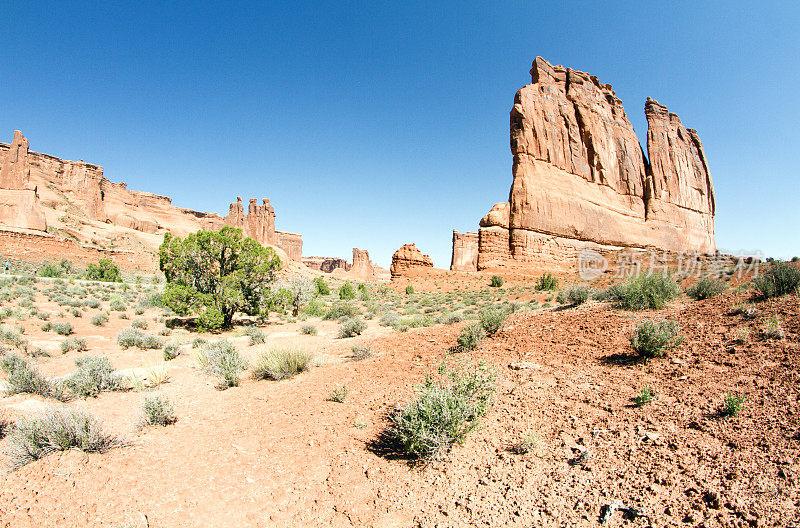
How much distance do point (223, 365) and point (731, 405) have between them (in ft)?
25.4

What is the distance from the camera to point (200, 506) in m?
3.12

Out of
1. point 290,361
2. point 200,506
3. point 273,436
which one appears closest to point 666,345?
point 273,436

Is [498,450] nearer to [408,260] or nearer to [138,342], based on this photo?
[138,342]

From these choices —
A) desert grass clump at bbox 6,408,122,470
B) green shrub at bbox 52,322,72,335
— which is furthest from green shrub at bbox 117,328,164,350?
desert grass clump at bbox 6,408,122,470

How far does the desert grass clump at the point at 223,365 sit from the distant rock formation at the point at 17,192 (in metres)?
56.8

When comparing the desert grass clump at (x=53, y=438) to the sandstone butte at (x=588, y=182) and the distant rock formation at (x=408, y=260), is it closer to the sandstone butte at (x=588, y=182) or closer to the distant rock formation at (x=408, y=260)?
the distant rock formation at (x=408, y=260)

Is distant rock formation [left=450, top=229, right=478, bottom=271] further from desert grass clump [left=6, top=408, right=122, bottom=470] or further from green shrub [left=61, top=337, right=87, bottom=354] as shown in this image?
desert grass clump [left=6, top=408, right=122, bottom=470]

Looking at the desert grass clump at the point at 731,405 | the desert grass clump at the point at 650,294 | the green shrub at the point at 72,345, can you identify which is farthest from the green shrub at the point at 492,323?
the green shrub at the point at 72,345

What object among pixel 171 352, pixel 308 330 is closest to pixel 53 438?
pixel 171 352

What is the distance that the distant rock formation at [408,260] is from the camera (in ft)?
122

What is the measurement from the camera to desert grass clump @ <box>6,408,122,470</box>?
3.55 meters

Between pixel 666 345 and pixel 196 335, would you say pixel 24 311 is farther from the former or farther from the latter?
pixel 666 345

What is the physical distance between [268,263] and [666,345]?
13834 millimetres

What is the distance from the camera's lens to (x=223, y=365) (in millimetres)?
7199
